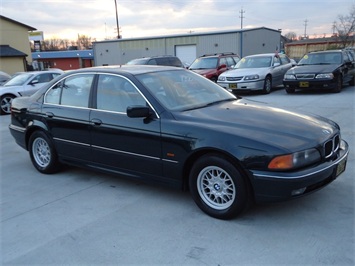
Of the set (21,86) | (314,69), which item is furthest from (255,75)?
(21,86)

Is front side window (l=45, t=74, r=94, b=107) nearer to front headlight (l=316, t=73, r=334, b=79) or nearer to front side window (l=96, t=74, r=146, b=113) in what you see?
front side window (l=96, t=74, r=146, b=113)

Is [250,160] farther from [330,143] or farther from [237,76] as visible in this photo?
[237,76]

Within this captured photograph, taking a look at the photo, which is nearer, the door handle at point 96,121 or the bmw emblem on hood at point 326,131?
the bmw emblem on hood at point 326,131

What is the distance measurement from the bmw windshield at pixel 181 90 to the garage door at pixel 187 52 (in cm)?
3132

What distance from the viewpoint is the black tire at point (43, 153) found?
5051 mm

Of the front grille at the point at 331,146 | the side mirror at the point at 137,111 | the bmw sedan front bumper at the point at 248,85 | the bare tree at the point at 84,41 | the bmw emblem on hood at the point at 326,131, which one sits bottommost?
the bmw sedan front bumper at the point at 248,85

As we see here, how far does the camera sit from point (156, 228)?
3402mm

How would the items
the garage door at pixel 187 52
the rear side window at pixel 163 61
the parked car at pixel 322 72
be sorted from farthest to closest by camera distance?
the garage door at pixel 187 52 → the rear side window at pixel 163 61 → the parked car at pixel 322 72

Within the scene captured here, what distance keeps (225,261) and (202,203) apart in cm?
87

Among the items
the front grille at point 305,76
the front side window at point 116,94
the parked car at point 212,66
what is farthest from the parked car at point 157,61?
the front side window at point 116,94

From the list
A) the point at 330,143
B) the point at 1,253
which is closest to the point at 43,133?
the point at 1,253

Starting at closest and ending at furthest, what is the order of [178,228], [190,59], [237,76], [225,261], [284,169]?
1. [225,261]
2. [284,169]
3. [178,228]
4. [237,76]
5. [190,59]

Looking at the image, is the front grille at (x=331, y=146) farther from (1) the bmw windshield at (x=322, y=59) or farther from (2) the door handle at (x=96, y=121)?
(1) the bmw windshield at (x=322, y=59)

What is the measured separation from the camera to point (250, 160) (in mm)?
3180
